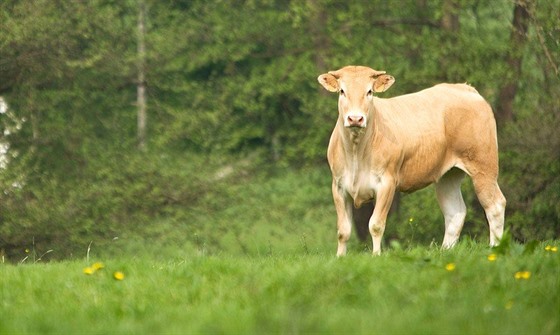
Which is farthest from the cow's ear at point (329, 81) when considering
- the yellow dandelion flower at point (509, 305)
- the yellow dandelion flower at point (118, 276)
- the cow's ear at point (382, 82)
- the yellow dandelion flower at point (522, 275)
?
the yellow dandelion flower at point (509, 305)

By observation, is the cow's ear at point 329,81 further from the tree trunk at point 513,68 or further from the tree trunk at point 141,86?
the tree trunk at point 141,86

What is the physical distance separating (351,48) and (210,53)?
256cm

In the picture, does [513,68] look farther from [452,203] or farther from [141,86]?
[452,203]

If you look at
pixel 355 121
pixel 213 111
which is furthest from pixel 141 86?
pixel 355 121

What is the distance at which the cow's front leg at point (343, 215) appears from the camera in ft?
35.7

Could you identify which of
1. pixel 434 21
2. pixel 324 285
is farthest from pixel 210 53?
pixel 324 285

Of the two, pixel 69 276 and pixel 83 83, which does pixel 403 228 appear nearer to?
pixel 83 83

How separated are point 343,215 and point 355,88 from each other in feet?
3.77

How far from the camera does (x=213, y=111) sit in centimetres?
2000

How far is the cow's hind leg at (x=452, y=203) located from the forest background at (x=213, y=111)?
4.79 meters

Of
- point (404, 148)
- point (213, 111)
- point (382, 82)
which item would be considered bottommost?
point (213, 111)

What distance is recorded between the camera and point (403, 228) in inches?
733

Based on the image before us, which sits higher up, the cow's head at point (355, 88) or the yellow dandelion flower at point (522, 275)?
the cow's head at point (355, 88)


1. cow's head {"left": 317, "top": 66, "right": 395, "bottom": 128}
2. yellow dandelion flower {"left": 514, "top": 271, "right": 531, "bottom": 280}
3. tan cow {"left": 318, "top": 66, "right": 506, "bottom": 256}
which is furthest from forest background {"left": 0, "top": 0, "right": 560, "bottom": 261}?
yellow dandelion flower {"left": 514, "top": 271, "right": 531, "bottom": 280}
